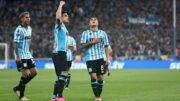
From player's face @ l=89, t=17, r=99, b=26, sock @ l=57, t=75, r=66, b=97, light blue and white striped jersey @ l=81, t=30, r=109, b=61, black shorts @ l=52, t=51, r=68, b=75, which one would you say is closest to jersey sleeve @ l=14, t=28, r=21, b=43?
light blue and white striped jersey @ l=81, t=30, r=109, b=61

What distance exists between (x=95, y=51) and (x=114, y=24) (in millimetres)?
36005

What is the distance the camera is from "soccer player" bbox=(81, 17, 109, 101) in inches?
618

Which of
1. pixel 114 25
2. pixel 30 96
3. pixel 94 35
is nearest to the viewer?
pixel 94 35

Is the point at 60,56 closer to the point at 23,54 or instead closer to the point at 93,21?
the point at 93,21

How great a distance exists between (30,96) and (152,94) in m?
4.08

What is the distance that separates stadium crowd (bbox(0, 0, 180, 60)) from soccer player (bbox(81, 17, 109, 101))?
1141 inches

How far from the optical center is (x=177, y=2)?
54.6m

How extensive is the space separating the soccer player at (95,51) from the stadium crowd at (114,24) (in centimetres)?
2898

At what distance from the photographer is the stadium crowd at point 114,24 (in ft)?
151

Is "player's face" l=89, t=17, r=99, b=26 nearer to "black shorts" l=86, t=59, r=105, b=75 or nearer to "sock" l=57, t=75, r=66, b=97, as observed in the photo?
"black shorts" l=86, t=59, r=105, b=75

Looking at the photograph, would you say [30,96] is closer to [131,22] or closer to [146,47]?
[146,47]

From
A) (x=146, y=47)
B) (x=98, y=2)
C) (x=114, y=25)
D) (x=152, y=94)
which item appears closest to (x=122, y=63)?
(x=146, y=47)

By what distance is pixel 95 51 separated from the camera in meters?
15.9

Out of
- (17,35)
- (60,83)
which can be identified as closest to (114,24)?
(17,35)
